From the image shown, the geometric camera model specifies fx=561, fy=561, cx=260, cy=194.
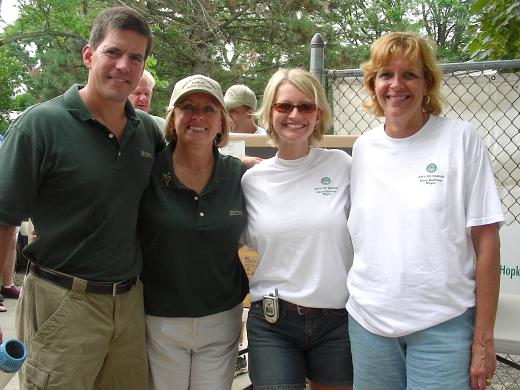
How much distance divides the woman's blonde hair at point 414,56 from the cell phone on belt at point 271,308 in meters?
1.05

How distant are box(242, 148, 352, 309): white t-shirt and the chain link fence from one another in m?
0.85

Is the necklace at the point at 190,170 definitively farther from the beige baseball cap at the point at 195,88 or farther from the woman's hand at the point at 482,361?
the woman's hand at the point at 482,361

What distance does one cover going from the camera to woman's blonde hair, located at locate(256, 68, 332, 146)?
2.61 meters

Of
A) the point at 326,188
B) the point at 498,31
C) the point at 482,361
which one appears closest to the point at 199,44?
the point at 498,31

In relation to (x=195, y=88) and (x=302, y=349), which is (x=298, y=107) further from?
(x=302, y=349)

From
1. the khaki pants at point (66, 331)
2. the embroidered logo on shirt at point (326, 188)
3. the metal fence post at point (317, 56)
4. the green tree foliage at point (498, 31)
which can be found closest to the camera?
the khaki pants at point (66, 331)

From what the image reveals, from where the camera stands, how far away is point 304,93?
2.59 m

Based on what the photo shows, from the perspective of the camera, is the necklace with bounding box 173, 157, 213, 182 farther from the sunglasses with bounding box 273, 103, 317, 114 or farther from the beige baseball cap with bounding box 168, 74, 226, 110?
the sunglasses with bounding box 273, 103, 317, 114

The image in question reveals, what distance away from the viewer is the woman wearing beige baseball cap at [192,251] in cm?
253

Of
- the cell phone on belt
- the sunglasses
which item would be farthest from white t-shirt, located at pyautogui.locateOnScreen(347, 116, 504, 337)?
the sunglasses

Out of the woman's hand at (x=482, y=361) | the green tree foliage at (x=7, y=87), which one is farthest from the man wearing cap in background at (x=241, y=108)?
the green tree foliage at (x=7, y=87)

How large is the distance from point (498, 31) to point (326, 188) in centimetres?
254

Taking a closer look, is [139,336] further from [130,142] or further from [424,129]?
[424,129]

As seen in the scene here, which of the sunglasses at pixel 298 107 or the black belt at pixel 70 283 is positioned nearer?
the black belt at pixel 70 283
